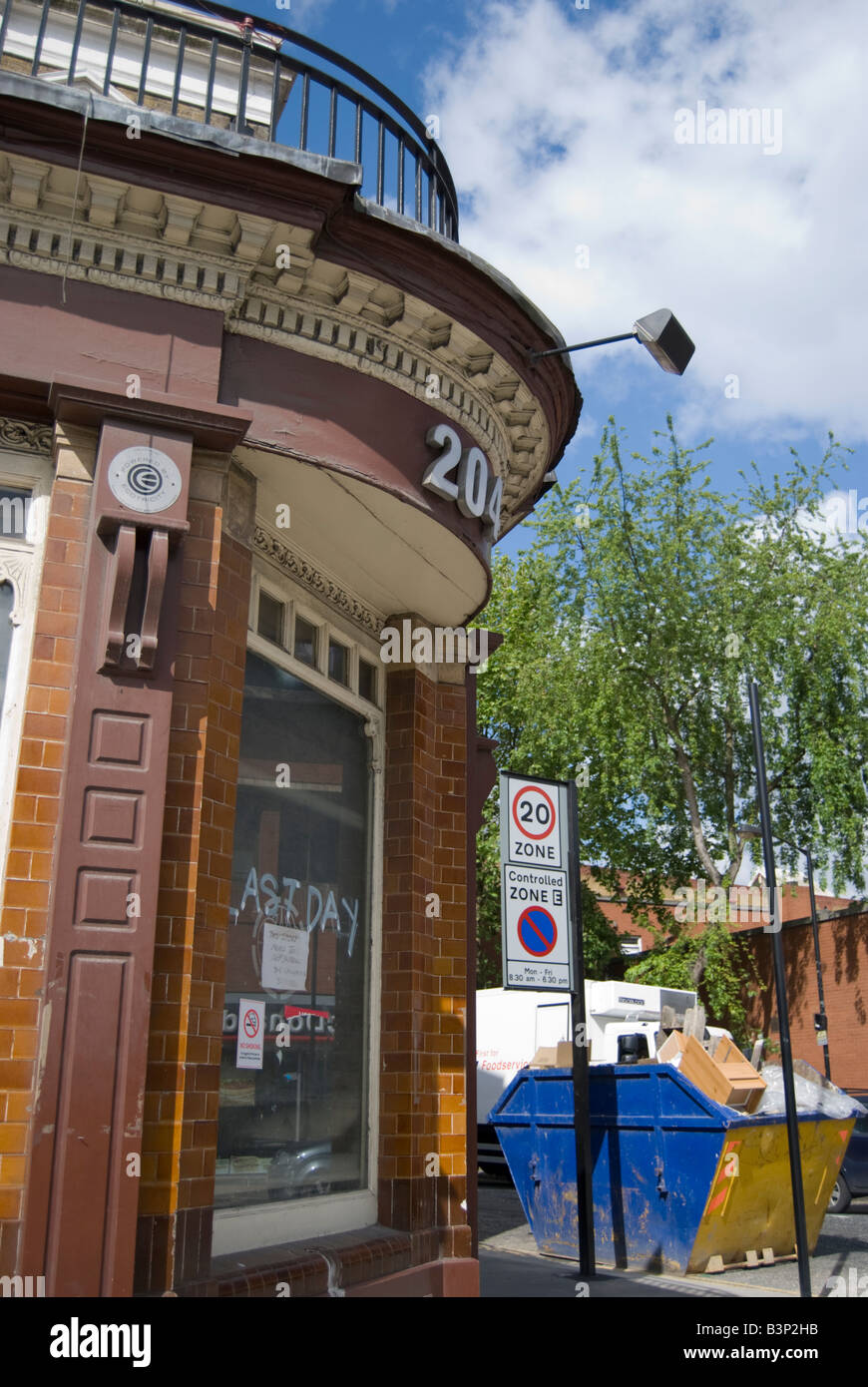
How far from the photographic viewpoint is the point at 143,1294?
4637 mm

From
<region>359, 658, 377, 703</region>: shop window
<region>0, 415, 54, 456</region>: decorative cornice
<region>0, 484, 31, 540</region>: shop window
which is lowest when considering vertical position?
<region>359, 658, 377, 703</region>: shop window

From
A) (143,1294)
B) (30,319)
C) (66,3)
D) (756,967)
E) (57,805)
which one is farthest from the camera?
(756,967)

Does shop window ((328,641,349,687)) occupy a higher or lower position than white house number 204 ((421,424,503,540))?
lower

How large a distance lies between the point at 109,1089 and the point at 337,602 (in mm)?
3553

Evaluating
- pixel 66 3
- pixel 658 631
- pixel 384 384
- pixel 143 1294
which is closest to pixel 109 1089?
pixel 143 1294

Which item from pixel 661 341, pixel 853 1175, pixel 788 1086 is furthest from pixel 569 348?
pixel 853 1175

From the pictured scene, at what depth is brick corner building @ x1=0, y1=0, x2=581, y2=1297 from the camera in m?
4.84

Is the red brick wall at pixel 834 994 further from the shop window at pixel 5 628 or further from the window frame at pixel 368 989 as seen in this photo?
the shop window at pixel 5 628

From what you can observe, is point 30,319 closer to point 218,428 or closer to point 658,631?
point 218,428

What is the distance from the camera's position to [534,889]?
912cm

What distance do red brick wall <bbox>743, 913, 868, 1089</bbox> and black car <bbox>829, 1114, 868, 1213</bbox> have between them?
11.9 meters

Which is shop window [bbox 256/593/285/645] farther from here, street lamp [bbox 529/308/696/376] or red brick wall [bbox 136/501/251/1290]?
street lamp [bbox 529/308/696/376]

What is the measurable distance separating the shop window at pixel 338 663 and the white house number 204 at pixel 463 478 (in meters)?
1.23

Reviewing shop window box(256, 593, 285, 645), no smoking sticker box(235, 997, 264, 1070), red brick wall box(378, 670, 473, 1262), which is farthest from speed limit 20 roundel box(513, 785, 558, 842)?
no smoking sticker box(235, 997, 264, 1070)
